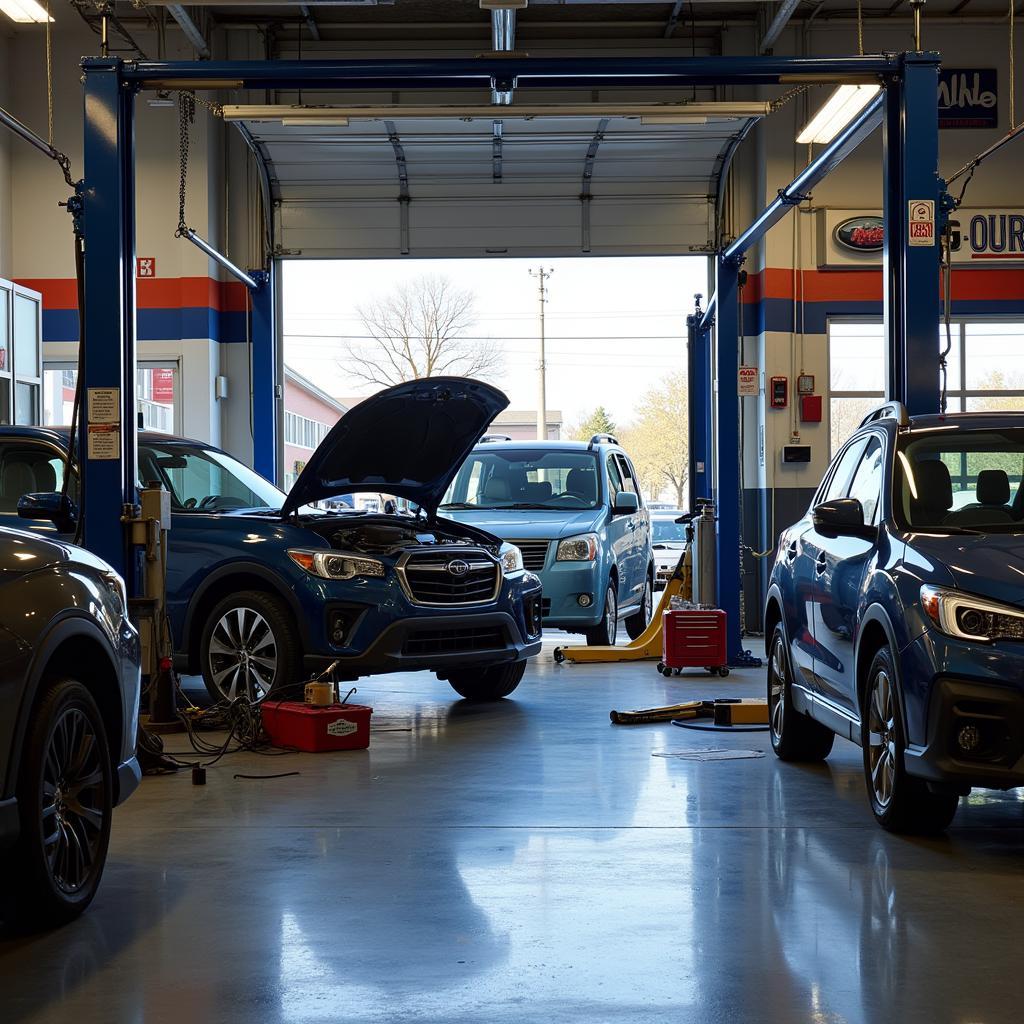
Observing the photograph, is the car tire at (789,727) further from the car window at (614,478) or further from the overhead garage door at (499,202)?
the overhead garage door at (499,202)

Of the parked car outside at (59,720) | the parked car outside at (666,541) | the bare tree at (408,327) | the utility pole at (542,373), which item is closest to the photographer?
the parked car outside at (59,720)

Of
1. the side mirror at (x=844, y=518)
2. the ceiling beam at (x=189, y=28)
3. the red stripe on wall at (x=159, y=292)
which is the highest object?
the ceiling beam at (x=189, y=28)

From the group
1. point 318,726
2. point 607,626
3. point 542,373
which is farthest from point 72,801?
point 542,373

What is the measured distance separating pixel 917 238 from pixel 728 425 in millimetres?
4693

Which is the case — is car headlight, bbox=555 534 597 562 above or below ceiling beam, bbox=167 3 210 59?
below

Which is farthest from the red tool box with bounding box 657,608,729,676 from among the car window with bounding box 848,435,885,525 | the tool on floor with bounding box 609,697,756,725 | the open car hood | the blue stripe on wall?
the blue stripe on wall

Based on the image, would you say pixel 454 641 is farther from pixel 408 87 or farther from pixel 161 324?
pixel 161 324

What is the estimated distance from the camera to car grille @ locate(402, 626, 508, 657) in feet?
28.1

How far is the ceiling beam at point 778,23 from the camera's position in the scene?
49.5 ft

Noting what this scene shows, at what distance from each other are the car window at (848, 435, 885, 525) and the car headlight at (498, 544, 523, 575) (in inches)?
120

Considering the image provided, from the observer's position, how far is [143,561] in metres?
7.74

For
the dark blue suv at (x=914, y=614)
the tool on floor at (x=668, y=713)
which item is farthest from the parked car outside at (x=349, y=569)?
the dark blue suv at (x=914, y=614)

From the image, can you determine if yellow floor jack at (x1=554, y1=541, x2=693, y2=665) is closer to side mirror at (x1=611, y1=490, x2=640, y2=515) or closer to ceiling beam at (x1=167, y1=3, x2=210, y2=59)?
side mirror at (x1=611, y1=490, x2=640, y2=515)

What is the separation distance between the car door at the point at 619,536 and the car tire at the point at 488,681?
3.02 meters
